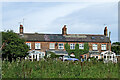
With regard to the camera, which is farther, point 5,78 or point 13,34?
point 13,34

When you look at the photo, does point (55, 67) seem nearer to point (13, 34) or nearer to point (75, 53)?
point (13, 34)

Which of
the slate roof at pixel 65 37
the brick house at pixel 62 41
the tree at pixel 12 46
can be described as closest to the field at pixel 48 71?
the tree at pixel 12 46

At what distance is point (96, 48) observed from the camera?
46.2 meters

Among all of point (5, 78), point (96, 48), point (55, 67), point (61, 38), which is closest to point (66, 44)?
point (61, 38)

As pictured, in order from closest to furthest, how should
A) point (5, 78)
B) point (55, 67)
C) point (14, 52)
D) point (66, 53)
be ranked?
point (5, 78), point (55, 67), point (14, 52), point (66, 53)

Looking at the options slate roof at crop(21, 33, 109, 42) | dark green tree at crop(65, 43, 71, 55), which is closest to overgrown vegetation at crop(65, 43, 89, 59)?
dark green tree at crop(65, 43, 71, 55)

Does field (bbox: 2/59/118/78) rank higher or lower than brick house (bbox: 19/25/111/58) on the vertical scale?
lower

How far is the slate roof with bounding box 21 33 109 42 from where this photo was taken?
147 ft

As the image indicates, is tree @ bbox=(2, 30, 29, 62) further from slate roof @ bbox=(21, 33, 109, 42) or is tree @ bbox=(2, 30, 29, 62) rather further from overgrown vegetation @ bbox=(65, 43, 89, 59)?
overgrown vegetation @ bbox=(65, 43, 89, 59)

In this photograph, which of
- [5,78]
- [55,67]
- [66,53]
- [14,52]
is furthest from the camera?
[66,53]

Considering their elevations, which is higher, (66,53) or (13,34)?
(13,34)

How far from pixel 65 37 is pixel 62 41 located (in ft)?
4.83

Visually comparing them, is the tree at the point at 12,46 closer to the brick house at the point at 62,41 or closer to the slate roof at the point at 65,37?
the brick house at the point at 62,41

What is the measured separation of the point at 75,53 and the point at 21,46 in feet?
60.0
